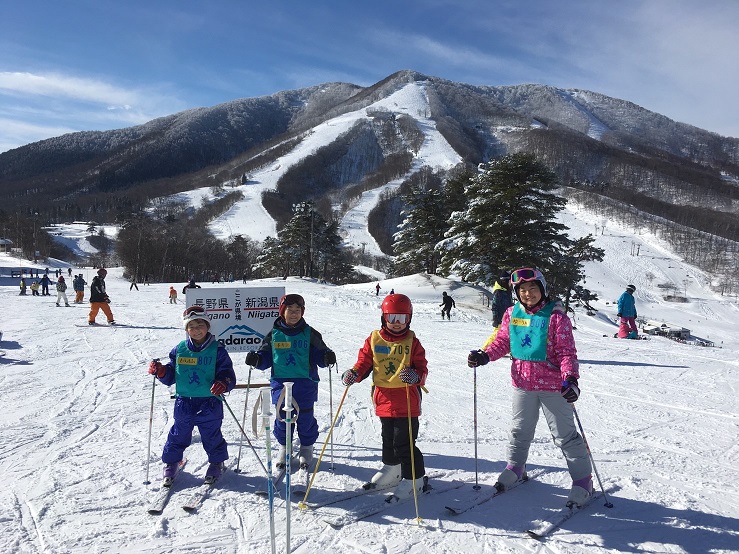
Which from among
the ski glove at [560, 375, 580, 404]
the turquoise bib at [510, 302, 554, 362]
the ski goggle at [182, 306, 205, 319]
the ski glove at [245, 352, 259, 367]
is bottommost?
the ski glove at [560, 375, 580, 404]

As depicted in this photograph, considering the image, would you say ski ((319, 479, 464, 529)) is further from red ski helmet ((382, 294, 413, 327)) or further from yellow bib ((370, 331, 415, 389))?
red ski helmet ((382, 294, 413, 327))

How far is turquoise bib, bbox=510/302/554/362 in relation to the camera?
3527 millimetres

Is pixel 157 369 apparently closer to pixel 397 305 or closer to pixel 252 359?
pixel 252 359

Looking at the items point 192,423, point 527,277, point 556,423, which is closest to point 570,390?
point 556,423

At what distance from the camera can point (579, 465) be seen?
11.8 feet

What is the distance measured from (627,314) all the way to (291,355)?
498 inches

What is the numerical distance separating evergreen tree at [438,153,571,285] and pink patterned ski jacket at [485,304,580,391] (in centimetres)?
1925

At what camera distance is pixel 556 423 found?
11.7 ft

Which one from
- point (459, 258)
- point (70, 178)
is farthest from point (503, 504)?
point (70, 178)

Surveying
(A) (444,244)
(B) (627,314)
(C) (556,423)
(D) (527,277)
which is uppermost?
(A) (444,244)

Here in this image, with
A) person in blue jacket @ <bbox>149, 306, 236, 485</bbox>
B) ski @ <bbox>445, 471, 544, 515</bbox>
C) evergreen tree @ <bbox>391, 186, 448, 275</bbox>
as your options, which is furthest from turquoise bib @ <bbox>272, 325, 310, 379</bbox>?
evergreen tree @ <bbox>391, 186, 448, 275</bbox>

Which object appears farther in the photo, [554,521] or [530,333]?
[530,333]

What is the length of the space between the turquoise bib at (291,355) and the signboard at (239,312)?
5.69ft

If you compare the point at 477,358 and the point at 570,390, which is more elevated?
the point at 477,358
